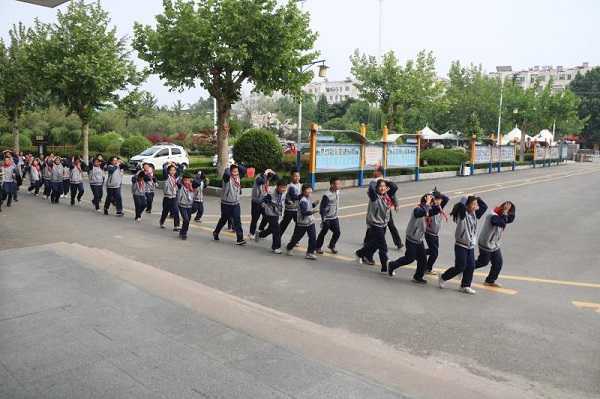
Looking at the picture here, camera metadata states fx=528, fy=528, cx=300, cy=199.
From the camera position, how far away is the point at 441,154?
3291 cm

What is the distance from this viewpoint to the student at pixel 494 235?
304 inches

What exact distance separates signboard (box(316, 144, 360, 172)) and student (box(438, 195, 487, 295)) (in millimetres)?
12795

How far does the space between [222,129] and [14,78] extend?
14.4 metres

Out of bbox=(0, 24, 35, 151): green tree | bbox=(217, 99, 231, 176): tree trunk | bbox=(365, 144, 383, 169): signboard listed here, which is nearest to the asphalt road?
bbox=(217, 99, 231, 176): tree trunk

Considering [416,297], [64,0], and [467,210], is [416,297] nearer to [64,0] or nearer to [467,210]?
[467,210]

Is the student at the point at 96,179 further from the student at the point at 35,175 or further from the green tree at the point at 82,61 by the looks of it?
the green tree at the point at 82,61

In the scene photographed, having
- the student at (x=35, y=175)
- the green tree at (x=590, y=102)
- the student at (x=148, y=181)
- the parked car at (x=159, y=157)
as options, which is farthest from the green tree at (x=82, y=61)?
the green tree at (x=590, y=102)

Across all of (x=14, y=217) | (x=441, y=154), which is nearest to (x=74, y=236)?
(x=14, y=217)

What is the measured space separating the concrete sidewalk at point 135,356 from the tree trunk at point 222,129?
Answer: 13802mm

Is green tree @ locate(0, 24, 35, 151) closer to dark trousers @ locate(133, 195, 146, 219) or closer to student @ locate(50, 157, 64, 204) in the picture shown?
student @ locate(50, 157, 64, 204)

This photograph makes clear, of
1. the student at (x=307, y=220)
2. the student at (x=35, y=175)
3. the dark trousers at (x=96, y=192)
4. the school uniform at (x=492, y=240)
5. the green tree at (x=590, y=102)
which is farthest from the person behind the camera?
the green tree at (x=590, y=102)

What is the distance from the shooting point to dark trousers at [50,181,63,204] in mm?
16156

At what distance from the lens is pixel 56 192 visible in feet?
53.2

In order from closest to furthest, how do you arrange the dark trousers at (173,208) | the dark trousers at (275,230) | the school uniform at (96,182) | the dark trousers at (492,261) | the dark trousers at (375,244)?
the dark trousers at (492,261) → the dark trousers at (375,244) → the dark trousers at (275,230) → the dark trousers at (173,208) → the school uniform at (96,182)
